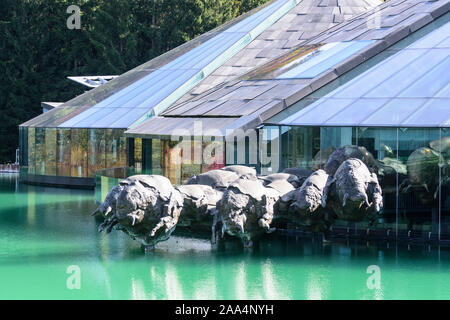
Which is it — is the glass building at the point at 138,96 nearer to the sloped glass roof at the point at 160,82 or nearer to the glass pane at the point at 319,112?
the sloped glass roof at the point at 160,82

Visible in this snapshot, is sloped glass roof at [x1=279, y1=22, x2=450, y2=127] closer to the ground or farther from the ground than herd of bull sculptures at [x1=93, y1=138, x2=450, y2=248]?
farther from the ground

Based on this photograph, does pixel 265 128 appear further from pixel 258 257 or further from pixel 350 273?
pixel 350 273

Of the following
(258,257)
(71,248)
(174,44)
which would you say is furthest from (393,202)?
(174,44)

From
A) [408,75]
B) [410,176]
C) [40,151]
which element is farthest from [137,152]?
[410,176]

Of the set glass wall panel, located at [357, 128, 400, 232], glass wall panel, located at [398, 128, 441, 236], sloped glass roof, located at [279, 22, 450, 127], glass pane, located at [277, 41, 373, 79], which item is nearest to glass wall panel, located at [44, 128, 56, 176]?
glass pane, located at [277, 41, 373, 79]

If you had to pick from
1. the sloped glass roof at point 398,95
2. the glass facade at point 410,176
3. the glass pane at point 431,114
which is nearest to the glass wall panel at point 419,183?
the glass facade at point 410,176

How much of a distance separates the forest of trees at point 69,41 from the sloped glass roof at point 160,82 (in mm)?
15562

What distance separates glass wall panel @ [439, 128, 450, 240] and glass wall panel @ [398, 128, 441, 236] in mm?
137

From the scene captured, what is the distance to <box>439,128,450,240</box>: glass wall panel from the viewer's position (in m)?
19.8

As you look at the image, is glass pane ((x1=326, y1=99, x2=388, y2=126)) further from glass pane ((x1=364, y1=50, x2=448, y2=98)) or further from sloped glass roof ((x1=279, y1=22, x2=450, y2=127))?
glass pane ((x1=364, y1=50, x2=448, y2=98))

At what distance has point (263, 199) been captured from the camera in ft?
63.3
